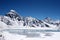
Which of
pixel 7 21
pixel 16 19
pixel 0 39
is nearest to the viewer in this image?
pixel 0 39

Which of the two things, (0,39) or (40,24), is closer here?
(0,39)

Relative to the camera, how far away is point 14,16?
5497 inches

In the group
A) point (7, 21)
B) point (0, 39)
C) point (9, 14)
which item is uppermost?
point (9, 14)

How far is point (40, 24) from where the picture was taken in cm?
14338

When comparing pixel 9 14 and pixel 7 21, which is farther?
pixel 9 14

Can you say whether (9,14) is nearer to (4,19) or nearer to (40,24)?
(4,19)

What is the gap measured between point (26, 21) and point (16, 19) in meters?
12.2

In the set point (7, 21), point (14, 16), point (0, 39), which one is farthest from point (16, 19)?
point (0, 39)

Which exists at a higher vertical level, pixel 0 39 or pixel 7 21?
pixel 7 21

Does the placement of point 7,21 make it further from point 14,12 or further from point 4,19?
point 14,12

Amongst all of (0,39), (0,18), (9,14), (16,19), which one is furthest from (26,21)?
(0,39)

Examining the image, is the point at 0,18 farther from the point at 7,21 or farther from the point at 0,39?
the point at 0,39

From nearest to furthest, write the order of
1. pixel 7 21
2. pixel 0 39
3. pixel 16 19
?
pixel 0 39, pixel 7 21, pixel 16 19

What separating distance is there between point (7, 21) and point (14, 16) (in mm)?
21296
